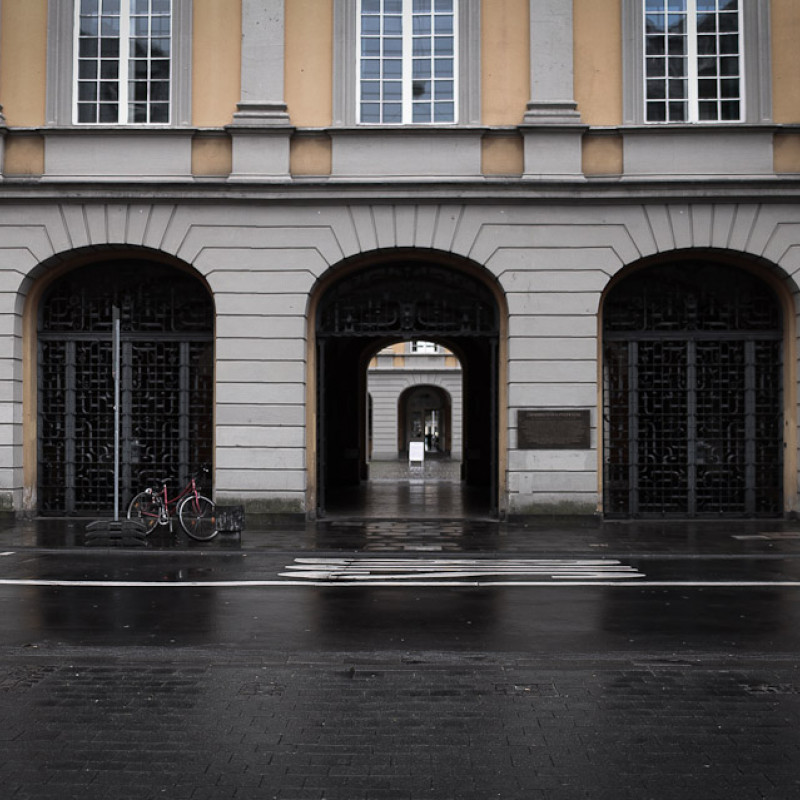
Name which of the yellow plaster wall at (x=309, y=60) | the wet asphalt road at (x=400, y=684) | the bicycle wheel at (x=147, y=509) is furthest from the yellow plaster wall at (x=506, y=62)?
the wet asphalt road at (x=400, y=684)

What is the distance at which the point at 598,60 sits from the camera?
1658 cm

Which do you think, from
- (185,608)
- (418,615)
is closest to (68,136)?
(185,608)

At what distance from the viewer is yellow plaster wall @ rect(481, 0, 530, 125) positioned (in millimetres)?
16562

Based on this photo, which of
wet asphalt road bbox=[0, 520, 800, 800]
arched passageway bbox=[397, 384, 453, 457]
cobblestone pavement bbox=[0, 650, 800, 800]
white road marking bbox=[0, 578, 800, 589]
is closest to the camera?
cobblestone pavement bbox=[0, 650, 800, 800]

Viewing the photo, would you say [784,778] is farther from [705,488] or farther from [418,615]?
[705,488]

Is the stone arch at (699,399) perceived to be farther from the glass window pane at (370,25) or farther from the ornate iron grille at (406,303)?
the glass window pane at (370,25)

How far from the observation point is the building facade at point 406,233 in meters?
16.3

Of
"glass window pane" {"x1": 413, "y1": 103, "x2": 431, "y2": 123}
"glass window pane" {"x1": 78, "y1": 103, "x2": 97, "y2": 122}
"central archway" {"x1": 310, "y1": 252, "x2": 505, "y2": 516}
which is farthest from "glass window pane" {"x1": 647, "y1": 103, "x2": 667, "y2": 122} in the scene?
"glass window pane" {"x1": 78, "y1": 103, "x2": 97, "y2": 122}

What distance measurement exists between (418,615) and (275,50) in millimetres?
11491

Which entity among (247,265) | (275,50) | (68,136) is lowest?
(247,265)

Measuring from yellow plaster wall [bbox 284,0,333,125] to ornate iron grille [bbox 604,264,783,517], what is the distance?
6355 mm

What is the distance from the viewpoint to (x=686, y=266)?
1698cm

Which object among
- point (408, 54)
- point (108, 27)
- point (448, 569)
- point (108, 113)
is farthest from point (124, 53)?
point (448, 569)

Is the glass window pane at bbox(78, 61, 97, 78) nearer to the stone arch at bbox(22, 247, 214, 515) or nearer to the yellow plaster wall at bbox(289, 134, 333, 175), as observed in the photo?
the stone arch at bbox(22, 247, 214, 515)
